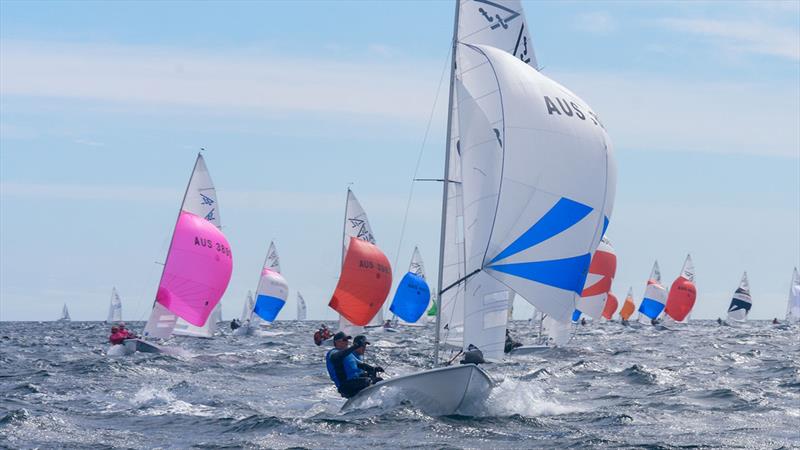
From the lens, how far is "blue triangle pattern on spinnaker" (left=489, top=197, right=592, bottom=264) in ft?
55.1

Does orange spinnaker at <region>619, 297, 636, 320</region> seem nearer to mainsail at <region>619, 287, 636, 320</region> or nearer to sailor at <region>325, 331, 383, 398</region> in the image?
mainsail at <region>619, 287, 636, 320</region>

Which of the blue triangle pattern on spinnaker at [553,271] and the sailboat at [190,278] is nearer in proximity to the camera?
the blue triangle pattern on spinnaker at [553,271]

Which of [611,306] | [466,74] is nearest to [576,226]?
[466,74]

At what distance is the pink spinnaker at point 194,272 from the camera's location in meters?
31.4

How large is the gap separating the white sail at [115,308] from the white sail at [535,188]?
289 ft

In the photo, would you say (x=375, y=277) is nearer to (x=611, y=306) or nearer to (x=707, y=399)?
(x=707, y=399)

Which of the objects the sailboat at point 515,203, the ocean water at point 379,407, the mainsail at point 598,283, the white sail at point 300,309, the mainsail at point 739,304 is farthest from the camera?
the white sail at point 300,309

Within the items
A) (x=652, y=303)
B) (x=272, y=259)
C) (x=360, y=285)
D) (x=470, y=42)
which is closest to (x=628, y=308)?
(x=652, y=303)

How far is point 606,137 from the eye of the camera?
58.0 ft

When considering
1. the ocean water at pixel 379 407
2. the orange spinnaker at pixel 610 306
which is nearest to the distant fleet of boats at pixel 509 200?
the ocean water at pixel 379 407

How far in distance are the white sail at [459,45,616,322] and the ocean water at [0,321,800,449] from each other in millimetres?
1839

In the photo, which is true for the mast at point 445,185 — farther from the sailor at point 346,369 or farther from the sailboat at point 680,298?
the sailboat at point 680,298

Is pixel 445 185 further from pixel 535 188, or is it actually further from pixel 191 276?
pixel 191 276

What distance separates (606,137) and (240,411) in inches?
279
